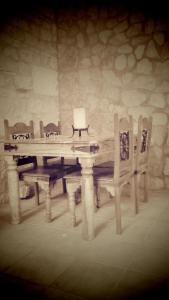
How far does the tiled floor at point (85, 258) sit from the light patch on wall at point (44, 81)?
1855 millimetres

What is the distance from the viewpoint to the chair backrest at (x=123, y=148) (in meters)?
2.18

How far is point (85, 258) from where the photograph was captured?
6.24 ft

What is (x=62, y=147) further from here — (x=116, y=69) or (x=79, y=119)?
(x=116, y=69)

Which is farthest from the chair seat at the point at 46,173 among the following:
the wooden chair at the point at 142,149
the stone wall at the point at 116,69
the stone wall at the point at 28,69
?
the stone wall at the point at 116,69

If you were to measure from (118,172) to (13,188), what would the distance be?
39.1 inches

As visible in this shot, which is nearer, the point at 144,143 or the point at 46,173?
the point at 46,173

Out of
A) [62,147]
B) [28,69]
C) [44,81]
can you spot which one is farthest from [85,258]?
[44,81]

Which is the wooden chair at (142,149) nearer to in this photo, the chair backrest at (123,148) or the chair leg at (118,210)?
the chair backrest at (123,148)

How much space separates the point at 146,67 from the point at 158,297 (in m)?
2.83

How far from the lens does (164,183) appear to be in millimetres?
3559

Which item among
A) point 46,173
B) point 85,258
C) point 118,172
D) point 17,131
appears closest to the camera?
point 85,258

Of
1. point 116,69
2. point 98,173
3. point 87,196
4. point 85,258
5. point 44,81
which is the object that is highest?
point 116,69

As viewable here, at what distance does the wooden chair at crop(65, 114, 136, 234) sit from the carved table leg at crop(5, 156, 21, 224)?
49 centimetres

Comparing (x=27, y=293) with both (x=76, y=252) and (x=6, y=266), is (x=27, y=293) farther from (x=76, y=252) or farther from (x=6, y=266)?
(x=76, y=252)
